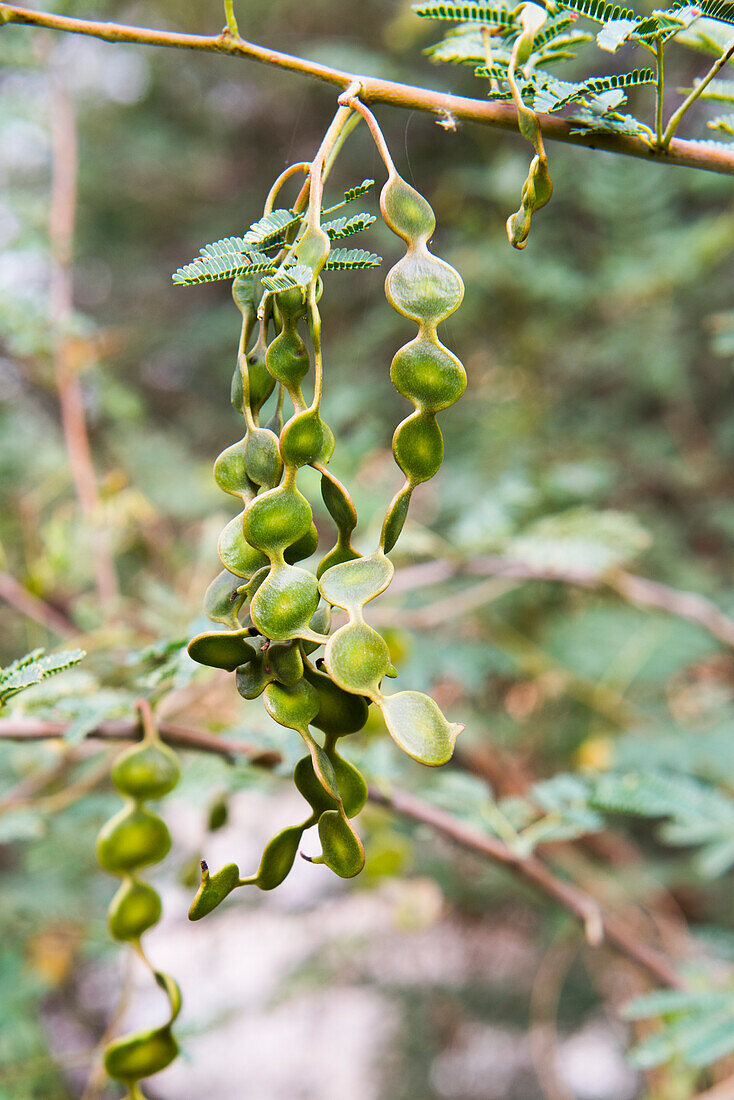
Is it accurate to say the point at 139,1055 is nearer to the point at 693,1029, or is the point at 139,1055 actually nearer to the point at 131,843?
the point at 131,843

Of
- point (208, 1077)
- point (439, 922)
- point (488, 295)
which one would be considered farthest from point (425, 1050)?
point (488, 295)

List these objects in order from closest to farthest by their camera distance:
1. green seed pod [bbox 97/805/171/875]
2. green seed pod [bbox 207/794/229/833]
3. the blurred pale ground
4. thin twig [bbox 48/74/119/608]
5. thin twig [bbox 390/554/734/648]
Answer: green seed pod [bbox 97/805/171/875] < green seed pod [bbox 207/794/229/833] < thin twig [bbox 390/554/734/648] < thin twig [bbox 48/74/119/608] < the blurred pale ground

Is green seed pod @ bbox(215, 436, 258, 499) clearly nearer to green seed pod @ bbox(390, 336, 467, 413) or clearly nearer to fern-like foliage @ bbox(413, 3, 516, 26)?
green seed pod @ bbox(390, 336, 467, 413)

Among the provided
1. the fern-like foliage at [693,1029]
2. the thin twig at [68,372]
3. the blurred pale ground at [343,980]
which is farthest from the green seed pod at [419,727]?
the blurred pale ground at [343,980]

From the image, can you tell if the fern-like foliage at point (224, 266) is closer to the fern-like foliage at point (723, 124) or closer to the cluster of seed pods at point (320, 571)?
the cluster of seed pods at point (320, 571)

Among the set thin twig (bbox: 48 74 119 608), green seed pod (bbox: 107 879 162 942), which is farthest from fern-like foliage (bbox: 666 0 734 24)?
thin twig (bbox: 48 74 119 608)

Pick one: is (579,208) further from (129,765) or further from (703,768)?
(129,765)

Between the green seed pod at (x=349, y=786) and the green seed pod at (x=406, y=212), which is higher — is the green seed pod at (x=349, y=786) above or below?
below
